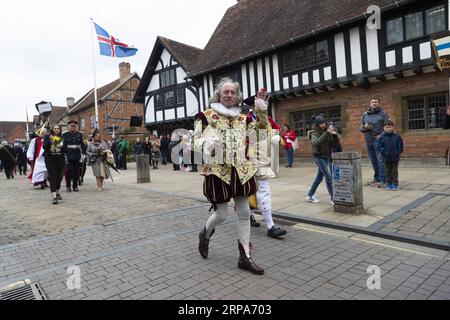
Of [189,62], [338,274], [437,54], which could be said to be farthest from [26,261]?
[189,62]

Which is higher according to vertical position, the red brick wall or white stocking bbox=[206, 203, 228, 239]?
the red brick wall

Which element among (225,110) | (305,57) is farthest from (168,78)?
(225,110)

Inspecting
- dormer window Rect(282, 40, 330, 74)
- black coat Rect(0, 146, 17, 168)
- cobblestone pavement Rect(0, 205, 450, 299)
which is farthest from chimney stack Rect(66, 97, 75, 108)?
cobblestone pavement Rect(0, 205, 450, 299)

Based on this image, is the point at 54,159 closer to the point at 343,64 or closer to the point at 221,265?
the point at 221,265

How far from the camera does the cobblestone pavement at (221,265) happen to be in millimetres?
3172

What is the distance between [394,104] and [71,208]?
1070cm

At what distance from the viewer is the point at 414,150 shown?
468 inches

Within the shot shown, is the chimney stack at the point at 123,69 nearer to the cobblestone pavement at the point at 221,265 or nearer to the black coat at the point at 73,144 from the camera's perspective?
the black coat at the point at 73,144

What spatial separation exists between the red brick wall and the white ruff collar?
10.1m

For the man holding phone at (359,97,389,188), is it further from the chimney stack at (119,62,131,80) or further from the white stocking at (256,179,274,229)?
the chimney stack at (119,62,131,80)

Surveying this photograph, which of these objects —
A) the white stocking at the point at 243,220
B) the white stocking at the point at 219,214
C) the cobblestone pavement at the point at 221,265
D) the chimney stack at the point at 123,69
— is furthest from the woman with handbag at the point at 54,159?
the chimney stack at the point at 123,69

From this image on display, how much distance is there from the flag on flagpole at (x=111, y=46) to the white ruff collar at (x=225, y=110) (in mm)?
20017

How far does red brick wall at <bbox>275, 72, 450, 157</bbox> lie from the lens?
1131 centimetres
